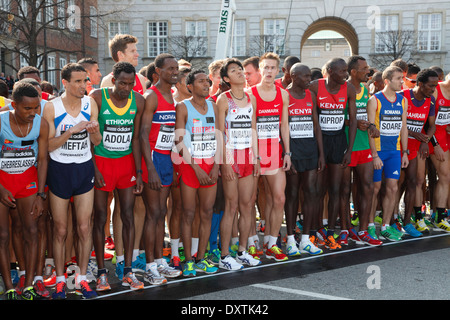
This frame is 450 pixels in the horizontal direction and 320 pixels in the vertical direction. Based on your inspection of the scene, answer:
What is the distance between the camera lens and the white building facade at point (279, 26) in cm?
3531

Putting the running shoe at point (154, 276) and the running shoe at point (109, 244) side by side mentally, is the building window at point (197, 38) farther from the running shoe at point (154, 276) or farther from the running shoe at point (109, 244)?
the running shoe at point (154, 276)

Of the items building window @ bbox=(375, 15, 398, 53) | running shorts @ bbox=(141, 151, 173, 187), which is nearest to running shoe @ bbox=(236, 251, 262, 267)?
running shorts @ bbox=(141, 151, 173, 187)

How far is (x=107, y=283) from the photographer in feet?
17.6

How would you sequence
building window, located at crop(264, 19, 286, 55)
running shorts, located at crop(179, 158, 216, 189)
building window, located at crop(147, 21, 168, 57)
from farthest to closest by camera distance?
building window, located at crop(147, 21, 168, 57), building window, located at crop(264, 19, 286, 55), running shorts, located at crop(179, 158, 216, 189)

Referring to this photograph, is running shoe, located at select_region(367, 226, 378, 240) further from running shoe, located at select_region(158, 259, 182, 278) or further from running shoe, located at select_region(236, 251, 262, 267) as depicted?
running shoe, located at select_region(158, 259, 182, 278)

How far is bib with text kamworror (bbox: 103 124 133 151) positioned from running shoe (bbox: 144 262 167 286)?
134cm

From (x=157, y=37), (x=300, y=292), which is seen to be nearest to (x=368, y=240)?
(x=300, y=292)

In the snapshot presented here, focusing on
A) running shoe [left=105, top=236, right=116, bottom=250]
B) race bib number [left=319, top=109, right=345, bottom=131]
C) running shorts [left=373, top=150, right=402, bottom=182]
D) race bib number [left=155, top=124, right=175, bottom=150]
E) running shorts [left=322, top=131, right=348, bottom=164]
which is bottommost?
running shoe [left=105, top=236, right=116, bottom=250]

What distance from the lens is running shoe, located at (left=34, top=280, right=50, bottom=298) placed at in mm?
5133

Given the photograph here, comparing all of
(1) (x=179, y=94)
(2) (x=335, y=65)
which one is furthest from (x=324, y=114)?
(1) (x=179, y=94)

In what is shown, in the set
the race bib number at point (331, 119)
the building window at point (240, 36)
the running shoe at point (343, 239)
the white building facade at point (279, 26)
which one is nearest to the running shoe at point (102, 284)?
the running shoe at point (343, 239)

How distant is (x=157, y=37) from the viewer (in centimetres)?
3716
